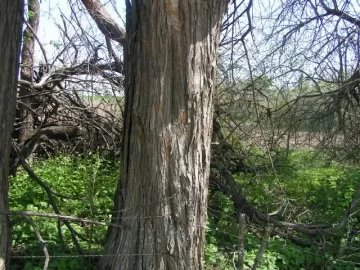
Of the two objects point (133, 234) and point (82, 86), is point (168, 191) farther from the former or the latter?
point (82, 86)

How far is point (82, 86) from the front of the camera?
8.49 m

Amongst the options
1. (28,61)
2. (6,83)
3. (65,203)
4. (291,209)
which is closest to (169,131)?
(6,83)

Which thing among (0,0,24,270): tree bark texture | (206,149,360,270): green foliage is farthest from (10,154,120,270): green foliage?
(206,149,360,270): green foliage

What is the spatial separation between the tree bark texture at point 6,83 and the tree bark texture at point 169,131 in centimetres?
93

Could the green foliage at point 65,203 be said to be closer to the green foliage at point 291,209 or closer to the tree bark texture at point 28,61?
the tree bark texture at point 28,61

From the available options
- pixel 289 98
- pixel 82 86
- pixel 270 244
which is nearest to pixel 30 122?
pixel 82 86

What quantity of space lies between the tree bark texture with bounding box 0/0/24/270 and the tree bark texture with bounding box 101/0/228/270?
3.04 feet

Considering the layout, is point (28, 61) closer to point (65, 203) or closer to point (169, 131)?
point (65, 203)

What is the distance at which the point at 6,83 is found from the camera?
14.5 feet

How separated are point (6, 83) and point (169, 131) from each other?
4.53 ft

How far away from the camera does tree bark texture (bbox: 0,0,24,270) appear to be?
4.36 m

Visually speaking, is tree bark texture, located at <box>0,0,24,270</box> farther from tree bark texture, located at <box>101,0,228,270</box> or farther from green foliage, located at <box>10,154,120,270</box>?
tree bark texture, located at <box>101,0,228,270</box>

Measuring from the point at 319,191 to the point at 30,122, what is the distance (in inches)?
205

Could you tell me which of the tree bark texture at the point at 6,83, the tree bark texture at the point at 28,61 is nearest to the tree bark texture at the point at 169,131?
the tree bark texture at the point at 6,83
